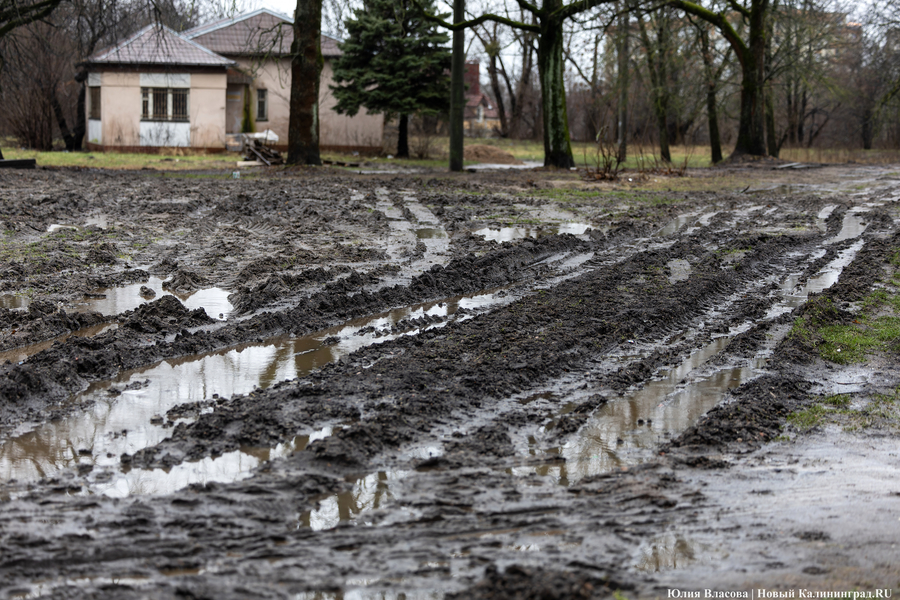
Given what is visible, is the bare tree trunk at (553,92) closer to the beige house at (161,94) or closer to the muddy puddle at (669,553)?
the beige house at (161,94)

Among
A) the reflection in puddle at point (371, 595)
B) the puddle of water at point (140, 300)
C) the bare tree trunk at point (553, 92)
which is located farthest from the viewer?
the bare tree trunk at point (553, 92)

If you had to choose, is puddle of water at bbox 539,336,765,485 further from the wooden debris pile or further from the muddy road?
the wooden debris pile

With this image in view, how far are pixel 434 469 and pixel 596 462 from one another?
0.88 meters

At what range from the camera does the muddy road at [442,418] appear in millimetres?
2996

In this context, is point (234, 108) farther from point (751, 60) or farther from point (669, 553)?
point (669, 553)

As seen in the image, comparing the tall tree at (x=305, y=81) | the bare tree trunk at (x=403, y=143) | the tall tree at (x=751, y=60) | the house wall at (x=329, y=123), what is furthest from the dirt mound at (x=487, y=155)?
the tall tree at (x=305, y=81)

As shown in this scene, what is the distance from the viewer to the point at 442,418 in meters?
4.45

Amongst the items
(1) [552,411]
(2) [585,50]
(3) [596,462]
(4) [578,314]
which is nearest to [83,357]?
(1) [552,411]

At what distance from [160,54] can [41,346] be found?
28.0 metres

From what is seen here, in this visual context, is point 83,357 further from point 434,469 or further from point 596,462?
point 596,462

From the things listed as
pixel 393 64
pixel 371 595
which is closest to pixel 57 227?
pixel 371 595

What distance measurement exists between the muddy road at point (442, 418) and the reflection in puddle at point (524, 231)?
842mm

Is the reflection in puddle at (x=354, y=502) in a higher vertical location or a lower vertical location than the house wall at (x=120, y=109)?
lower

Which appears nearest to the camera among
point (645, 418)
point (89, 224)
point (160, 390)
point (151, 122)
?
point (645, 418)
